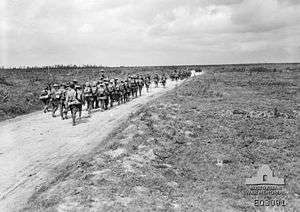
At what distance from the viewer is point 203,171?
11141 mm

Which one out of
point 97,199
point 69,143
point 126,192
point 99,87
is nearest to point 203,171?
point 126,192

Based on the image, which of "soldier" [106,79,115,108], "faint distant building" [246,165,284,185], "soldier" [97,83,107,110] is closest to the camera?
"faint distant building" [246,165,284,185]

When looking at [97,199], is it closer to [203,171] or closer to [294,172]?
[203,171]

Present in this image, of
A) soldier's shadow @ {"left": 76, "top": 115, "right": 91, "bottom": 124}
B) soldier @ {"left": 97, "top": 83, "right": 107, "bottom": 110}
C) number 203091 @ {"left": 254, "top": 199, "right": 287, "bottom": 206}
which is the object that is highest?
soldier @ {"left": 97, "top": 83, "right": 107, "bottom": 110}

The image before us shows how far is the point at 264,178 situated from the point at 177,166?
7.79ft

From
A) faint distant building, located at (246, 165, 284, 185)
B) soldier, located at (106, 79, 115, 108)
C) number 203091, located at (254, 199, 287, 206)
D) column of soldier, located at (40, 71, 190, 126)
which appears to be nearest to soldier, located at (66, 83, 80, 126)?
column of soldier, located at (40, 71, 190, 126)

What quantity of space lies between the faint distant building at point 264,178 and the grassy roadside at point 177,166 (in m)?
0.22

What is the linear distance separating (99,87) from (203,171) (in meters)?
13.1

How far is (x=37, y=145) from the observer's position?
15.4 meters

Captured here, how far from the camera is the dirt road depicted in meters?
10.7

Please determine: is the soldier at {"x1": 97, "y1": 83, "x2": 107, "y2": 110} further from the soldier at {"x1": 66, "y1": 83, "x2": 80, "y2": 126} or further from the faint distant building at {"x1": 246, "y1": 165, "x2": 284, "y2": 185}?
the faint distant building at {"x1": 246, "y1": 165, "x2": 284, "y2": 185}

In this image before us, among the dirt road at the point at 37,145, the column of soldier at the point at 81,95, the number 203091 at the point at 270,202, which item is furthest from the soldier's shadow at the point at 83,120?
the number 203091 at the point at 270,202

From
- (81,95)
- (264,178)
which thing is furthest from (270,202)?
(81,95)

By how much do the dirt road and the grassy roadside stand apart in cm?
78
